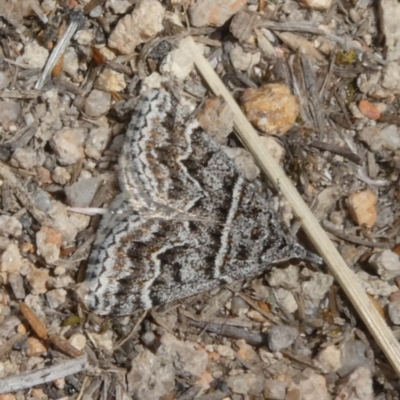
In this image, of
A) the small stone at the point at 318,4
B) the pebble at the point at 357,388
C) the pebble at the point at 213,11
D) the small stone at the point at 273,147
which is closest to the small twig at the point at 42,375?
the pebble at the point at 357,388

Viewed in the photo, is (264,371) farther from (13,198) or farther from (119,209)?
(13,198)

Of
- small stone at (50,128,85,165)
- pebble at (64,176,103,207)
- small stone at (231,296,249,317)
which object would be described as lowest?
small stone at (231,296,249,317)

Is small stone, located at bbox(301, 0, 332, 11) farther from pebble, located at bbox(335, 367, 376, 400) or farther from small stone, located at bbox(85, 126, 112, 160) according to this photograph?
pebble, located at bbox(335, 367, 376, 400)

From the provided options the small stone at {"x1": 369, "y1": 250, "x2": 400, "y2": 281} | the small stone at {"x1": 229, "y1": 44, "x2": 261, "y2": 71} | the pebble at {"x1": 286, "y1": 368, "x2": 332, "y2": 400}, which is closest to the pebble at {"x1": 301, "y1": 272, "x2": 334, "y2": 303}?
the small stone at {"x1": 369, "y1": 250, "x2": 400, "y2": 281}

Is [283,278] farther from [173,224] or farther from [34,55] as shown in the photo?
[34,55]

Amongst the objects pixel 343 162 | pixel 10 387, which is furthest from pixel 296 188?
pixel 10 387

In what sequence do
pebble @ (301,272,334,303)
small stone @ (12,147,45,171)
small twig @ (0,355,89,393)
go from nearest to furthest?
small twig @ (0,355,89,393)
small stone @ (12,147,45,171)
pebble @ (301,272,334,303)
